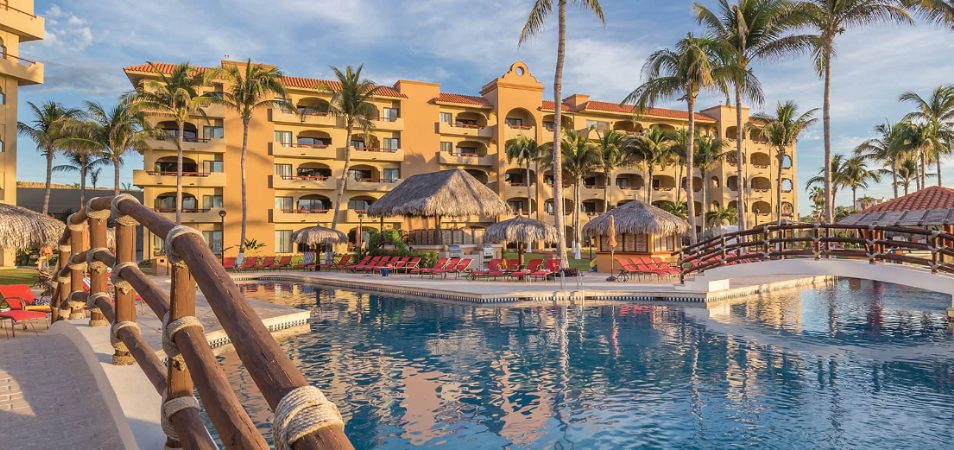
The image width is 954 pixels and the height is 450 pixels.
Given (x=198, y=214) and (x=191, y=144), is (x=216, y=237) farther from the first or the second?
(x=191, y=144)

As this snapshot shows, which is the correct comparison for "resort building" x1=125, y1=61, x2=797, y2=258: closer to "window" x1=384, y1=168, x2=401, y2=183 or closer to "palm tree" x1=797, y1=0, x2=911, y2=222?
"window" x1=384, y1=168, x2=401, y2=183

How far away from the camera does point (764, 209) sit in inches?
2240

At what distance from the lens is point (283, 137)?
139ft

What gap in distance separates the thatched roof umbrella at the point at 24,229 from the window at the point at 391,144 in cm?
3299

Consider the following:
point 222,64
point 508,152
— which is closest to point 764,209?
point 508,152

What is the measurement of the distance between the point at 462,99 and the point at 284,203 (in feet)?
52.7

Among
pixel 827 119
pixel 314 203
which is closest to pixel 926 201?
pixel 827 119

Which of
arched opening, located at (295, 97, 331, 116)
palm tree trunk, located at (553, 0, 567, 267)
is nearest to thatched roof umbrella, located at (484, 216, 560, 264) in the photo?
palm tree trunk, located at (553, 0, 567, 267)

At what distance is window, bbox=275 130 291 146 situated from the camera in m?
42.0

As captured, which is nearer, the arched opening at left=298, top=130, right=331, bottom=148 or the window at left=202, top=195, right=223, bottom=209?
the window at left=202, top=195, right=223, bottom=209

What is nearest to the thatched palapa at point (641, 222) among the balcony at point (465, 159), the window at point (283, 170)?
the balcony at point (465, 159)

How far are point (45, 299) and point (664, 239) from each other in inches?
874

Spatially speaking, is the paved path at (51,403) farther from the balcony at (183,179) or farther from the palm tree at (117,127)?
the balcony at (183,179)

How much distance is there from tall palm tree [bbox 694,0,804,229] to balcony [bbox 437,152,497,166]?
2257cm
